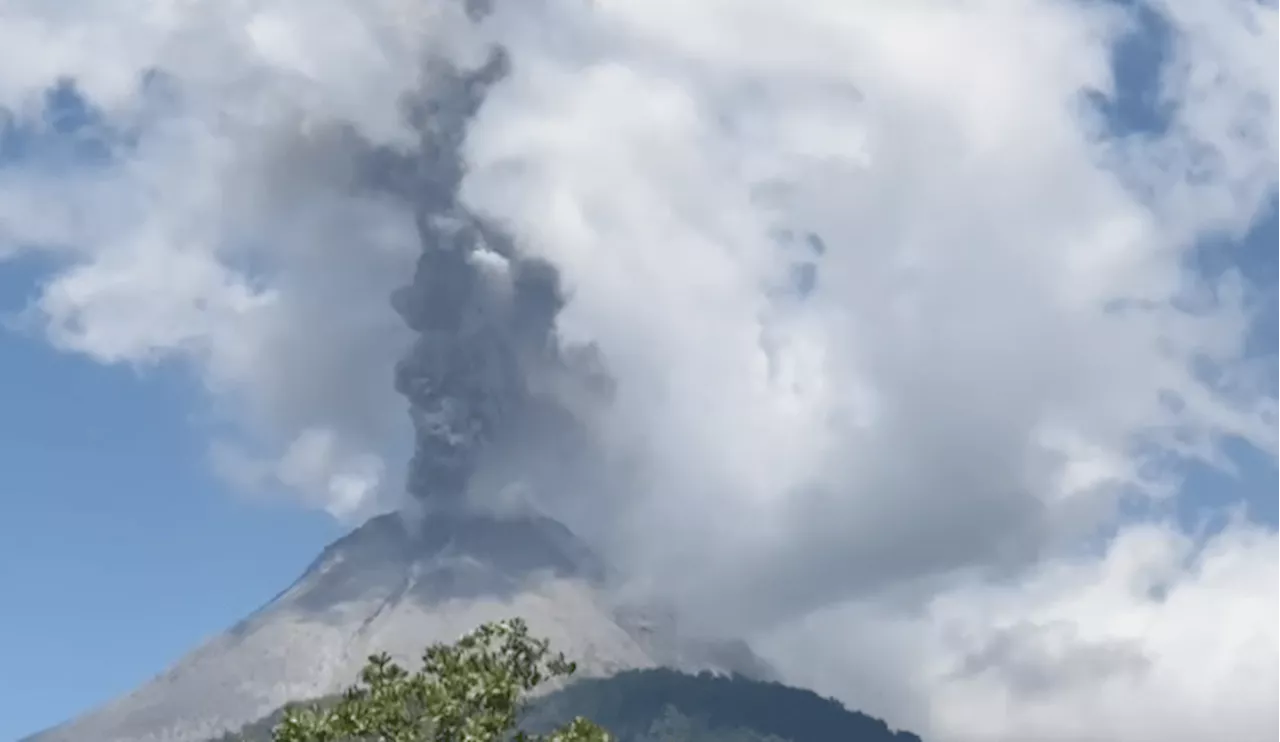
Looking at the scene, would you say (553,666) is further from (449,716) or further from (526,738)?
(449,716)

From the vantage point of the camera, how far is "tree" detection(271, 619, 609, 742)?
122 feet

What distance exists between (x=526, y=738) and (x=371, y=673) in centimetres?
419

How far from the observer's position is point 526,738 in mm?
40406

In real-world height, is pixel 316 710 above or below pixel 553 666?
below

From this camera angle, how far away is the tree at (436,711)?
122ft

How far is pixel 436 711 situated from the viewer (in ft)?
121

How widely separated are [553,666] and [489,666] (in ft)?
8.02

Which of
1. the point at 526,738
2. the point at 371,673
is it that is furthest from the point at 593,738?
the point at 371,673

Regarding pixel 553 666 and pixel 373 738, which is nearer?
pixel 373 738

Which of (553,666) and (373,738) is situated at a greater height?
(553,666)

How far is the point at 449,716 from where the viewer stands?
36.9 metres

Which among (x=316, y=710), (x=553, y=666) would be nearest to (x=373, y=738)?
(x=316, y=710)

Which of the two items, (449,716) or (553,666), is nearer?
(449,716)

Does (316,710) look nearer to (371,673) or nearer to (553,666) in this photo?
(371,673)
